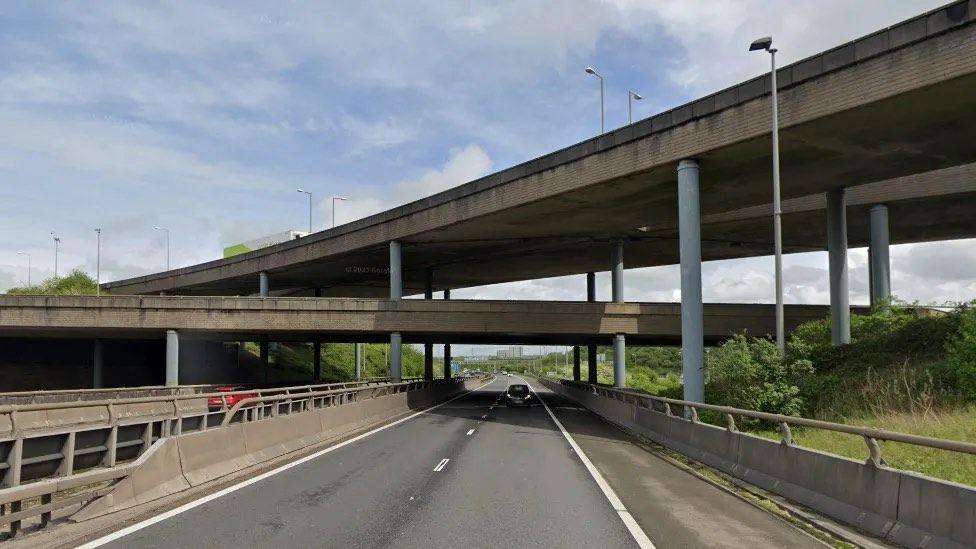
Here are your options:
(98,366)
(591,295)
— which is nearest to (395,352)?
(98,366)

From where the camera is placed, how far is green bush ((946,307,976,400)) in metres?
16.3

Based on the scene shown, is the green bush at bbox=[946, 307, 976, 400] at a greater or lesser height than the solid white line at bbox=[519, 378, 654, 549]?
greater

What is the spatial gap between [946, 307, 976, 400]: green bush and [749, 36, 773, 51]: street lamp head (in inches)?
342

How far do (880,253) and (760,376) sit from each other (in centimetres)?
2519

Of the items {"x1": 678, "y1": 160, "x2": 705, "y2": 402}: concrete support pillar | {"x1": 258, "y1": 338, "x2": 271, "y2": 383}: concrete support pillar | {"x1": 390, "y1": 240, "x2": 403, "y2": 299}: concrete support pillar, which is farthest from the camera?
{"x1": 258, "y1": 338, "x2": 271, "y2": 383}: concrete support pillar

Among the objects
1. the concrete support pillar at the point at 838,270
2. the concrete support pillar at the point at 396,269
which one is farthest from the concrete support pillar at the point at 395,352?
the concrete support pillar at the point at 838,270

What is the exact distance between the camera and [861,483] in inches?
355

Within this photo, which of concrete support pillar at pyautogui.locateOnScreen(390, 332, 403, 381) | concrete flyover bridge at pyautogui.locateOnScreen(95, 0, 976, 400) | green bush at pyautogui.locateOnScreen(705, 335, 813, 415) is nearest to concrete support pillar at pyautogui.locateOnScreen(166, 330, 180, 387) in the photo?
concrete flyover bridge at pyautogui.locateOnScreen(95, 0, 976, 400)

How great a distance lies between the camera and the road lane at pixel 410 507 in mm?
8375

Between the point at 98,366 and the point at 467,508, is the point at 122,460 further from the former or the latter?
the point at 98,366

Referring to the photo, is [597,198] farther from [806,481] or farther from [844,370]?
[806,481]

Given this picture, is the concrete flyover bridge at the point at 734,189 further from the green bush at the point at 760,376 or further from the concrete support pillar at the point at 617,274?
the green bush at the point at 760,376

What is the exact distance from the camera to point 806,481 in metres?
10.7

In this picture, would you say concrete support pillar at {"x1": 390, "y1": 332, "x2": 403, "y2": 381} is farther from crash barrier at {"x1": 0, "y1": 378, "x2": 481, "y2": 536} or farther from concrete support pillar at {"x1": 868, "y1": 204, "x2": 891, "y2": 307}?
crash barrier at {"x1": 0, "y1": 378, "x2": 481, "y2": 536}
